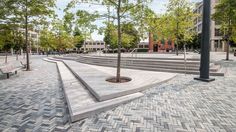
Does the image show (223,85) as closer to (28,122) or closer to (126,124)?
(126,124)

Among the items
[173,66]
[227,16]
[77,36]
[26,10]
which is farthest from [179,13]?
[77,36]

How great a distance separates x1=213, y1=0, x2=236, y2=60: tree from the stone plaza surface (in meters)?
14.4

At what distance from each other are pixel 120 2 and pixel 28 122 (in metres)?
6.57

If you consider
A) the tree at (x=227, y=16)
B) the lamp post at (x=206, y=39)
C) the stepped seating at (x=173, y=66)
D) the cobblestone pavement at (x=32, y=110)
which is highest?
the tree at (x=227, y=16)

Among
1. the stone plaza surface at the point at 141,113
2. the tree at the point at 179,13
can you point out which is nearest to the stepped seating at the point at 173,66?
the stone plaza surface at the point at 141,113

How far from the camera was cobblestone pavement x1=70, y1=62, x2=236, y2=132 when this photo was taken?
4.27 meters

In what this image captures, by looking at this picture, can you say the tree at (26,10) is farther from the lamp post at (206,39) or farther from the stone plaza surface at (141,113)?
the lamp post at (206,39)

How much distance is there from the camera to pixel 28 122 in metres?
4.64

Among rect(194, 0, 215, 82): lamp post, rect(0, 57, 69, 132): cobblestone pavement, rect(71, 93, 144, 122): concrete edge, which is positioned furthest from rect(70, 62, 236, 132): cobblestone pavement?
rect(194, 0, 215, 82): lamp post

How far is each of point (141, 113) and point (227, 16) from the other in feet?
63.7

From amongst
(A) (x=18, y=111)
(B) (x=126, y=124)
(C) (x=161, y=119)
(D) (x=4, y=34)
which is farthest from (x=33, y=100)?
(D) (x=4, y=34)

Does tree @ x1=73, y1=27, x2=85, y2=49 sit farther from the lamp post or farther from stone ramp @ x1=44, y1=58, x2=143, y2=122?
the lamp post

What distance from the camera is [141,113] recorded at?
5145 mm

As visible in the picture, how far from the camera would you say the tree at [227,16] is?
1791 cm
